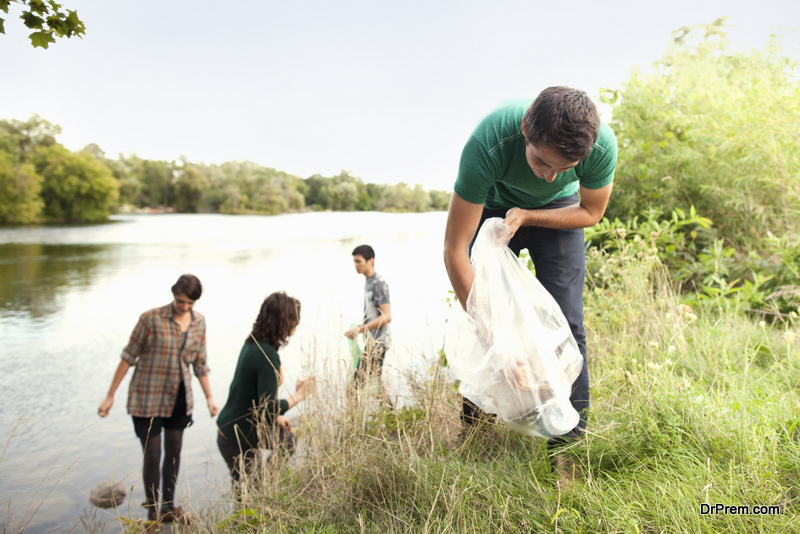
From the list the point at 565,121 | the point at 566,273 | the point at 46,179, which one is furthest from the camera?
the point at 46,179

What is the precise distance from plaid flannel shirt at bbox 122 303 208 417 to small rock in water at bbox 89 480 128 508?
101cm

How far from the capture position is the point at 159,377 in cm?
288

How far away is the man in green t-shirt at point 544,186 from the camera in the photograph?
122 cm

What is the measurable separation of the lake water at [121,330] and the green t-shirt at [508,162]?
4.17 feet

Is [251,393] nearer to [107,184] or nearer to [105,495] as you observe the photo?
[105,495]

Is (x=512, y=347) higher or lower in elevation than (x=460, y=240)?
lower

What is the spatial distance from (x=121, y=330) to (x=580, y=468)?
1068 cm

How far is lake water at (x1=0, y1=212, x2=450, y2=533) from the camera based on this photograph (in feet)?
9.87

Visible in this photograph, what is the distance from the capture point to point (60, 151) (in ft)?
104

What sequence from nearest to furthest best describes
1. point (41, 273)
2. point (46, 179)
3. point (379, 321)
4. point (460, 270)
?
point (460, 270)
point (379, 321)
point (41, 273)
point (46, 179)

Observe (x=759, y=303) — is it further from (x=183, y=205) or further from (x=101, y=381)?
(x=183, y=205)

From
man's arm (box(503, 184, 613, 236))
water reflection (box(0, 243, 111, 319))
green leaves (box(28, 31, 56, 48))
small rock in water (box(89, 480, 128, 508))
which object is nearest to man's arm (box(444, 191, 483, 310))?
man's arm (box(503, 184, 613, 236))

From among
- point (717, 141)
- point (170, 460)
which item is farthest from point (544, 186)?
point (717, 141)

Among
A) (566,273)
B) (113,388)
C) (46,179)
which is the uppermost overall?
(46,179)
